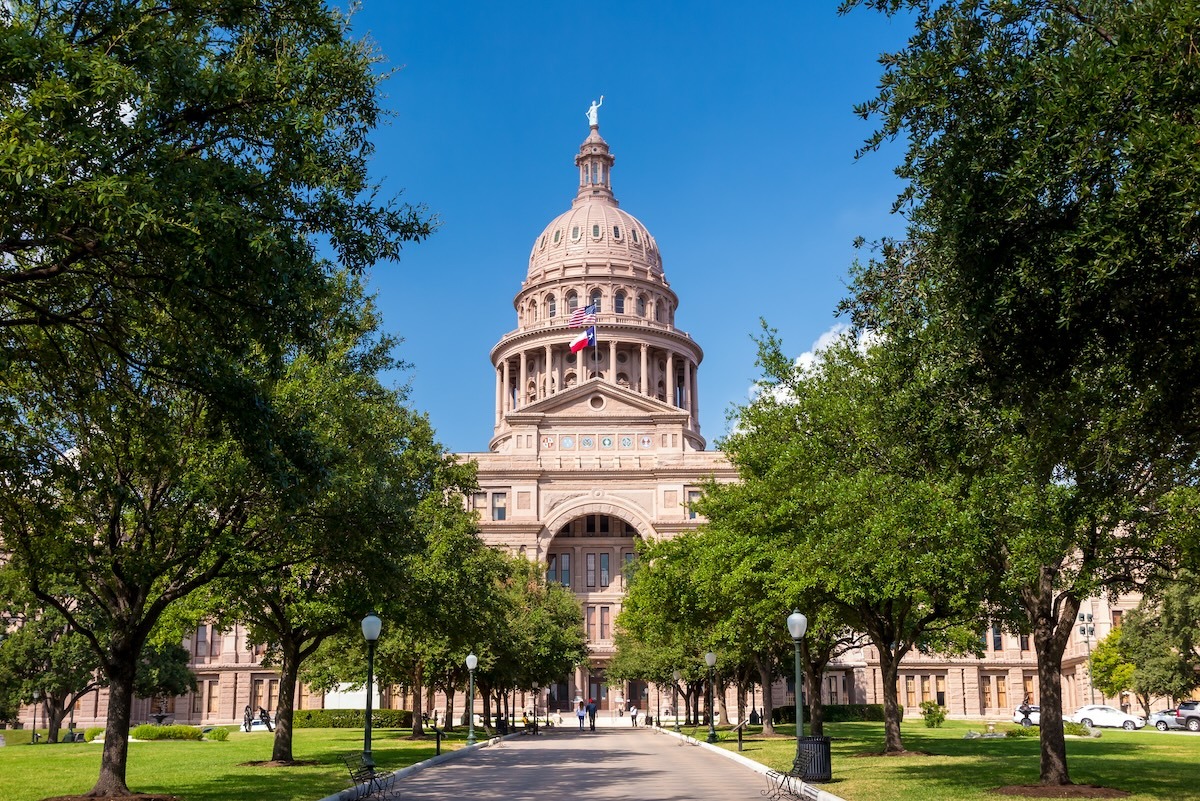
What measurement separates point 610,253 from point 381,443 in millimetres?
101540

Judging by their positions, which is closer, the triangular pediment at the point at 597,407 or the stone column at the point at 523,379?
the triangular pediment at the point at 597,407

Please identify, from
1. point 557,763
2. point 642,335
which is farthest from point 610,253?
point 557,763

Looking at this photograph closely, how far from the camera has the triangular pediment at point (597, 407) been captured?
4055 inches

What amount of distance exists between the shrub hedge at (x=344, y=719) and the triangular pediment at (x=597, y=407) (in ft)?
117

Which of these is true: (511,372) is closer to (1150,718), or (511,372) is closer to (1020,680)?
(1020,680)

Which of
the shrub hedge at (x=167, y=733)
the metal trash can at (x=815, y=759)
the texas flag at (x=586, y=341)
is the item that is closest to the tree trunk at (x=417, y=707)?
the shrub hedge at (x=167, y=733)

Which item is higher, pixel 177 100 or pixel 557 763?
pixel 177 100

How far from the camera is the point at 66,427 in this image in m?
21.4

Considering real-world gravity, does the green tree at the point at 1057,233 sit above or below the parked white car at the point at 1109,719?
above

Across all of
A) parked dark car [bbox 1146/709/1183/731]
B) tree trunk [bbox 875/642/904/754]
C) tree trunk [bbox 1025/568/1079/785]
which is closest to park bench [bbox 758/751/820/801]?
tree trunk [bbox 1025/568/1079/785]

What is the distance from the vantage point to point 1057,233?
13086 mm

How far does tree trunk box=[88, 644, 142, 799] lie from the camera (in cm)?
1992

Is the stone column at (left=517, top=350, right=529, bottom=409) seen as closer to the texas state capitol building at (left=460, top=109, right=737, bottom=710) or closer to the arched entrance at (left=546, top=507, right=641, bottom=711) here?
the texas state capitol building at (left=460, top=109, right=737, bottom=710)

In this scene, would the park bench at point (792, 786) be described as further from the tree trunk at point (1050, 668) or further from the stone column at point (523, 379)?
the stone column at point (523, 379)
